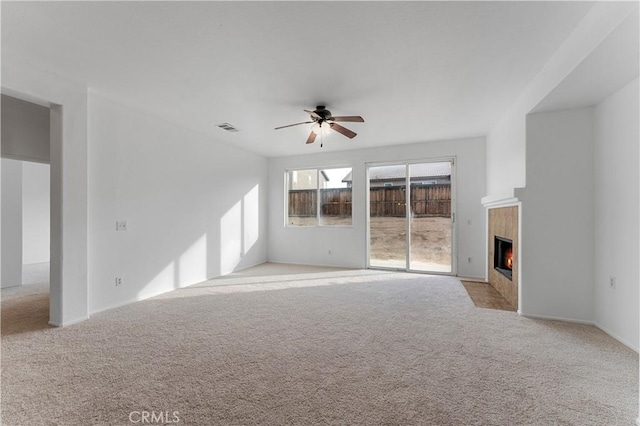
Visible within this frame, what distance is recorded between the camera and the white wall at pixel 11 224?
440 cm

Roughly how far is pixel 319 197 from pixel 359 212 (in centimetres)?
110

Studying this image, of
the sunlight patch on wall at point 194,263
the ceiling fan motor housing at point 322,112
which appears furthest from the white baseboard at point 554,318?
the sunlight patch on wall at point 194,263

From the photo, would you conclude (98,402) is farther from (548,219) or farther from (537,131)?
(537,131)

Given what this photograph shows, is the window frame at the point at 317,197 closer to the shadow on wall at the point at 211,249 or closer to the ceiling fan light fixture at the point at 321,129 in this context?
the shadow on wall at the point at 211,249

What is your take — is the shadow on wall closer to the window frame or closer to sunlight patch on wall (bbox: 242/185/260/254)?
sunlight patch on wall (bbox: 242/185/260/254)

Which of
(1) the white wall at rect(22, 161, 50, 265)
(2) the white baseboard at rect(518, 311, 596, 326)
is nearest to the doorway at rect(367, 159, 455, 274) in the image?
(2) the white baseboard at rect(518, 311, 596, 326)

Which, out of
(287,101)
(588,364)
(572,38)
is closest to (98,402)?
(287,101)

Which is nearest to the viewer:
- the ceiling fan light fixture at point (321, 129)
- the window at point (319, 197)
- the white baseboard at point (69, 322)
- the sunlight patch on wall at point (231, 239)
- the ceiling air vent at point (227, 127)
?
the white baseboard at point (69, 322)

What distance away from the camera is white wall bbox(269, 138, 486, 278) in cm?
511

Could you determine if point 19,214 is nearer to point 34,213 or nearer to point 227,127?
point 34,213

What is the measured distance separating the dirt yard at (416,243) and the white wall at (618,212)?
255 centimetres

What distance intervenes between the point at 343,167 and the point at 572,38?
14.4 ft

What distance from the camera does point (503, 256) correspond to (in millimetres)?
4105

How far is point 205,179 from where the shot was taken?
4.91 metres
